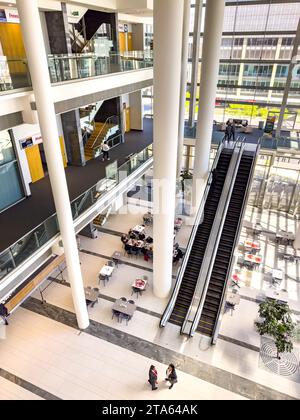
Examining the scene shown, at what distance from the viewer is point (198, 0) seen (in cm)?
1483

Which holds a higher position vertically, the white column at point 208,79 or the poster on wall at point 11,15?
the poster on wall at point 11,15

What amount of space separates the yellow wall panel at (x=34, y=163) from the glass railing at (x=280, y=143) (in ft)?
34.4

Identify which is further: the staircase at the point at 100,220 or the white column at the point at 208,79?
the staircase at the point at 100,220

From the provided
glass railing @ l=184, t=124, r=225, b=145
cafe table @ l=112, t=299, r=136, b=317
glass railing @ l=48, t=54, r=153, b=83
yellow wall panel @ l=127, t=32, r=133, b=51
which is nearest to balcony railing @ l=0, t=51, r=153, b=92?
glass railing @ l=48, t=54, r=153, b=83

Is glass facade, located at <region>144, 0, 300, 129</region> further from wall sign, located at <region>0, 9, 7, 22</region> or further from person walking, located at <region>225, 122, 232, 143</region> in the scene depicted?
wall sign, located at <region>0, 9, 7, 22</region>

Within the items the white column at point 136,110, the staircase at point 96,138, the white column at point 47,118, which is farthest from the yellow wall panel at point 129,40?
the white column at point 47,118

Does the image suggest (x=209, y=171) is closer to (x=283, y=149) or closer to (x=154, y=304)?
(x=283, y=149)

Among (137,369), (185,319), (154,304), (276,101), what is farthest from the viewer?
(276,101)

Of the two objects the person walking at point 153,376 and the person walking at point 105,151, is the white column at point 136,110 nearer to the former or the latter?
the person walking at point 105,151

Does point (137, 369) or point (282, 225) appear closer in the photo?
point (137, 369)

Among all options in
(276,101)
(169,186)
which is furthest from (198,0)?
(169,186)

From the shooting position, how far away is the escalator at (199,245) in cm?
1016

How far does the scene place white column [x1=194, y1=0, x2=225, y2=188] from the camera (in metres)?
10.8

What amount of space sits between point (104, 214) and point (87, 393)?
8439 millimetres
